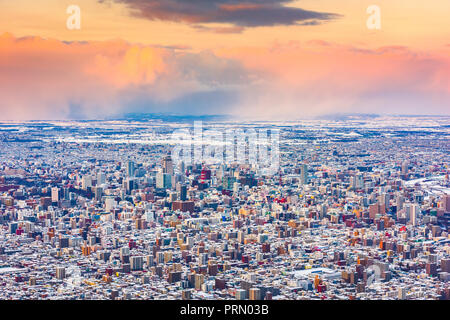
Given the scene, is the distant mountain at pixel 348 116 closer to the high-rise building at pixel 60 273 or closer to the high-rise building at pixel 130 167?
the high-rise building at pixel 130 167

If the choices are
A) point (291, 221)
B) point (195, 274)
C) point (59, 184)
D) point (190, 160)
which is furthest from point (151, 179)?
point (195, 274)

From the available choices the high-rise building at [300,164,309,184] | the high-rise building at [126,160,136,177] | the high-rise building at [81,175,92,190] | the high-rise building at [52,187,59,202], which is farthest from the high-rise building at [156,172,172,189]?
the high-rise building at [300,164,309,184]

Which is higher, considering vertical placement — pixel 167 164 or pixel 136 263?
pixel 167 164

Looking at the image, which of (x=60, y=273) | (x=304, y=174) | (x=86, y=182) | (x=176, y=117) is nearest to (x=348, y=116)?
(x=304, y=174)

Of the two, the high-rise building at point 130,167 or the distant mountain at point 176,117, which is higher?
the distant mountain at point 176,117

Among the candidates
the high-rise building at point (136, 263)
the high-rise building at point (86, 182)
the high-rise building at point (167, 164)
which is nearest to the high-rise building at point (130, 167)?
the high-rise building at point (167, 164)

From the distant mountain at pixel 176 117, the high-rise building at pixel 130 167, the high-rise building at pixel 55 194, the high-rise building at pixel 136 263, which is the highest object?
the distant mountain at pixel 176 117

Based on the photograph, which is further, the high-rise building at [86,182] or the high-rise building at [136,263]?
the high-rise building at [86,182]

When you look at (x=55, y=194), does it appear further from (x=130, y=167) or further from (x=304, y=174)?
(x=304, y=174)
